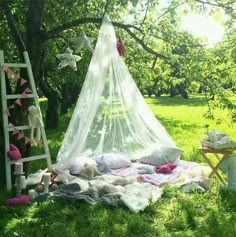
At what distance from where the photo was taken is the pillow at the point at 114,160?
6359 millimetres

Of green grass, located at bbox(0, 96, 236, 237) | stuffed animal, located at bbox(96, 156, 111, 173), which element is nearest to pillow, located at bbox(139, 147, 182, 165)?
stuffed animal, located at bbox(96, 156, 111, 173)

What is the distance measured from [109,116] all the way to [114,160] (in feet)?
3.27

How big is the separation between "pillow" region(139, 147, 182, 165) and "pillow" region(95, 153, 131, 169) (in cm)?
40

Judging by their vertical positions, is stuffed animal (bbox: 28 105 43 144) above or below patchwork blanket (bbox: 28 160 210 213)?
above

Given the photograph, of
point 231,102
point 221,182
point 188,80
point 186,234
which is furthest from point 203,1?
point 186,234

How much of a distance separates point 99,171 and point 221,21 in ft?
9.68

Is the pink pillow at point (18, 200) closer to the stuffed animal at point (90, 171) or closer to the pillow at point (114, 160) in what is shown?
the stuffed animal at point (90, 171)

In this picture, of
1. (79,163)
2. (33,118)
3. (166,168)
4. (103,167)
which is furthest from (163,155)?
(33,118)

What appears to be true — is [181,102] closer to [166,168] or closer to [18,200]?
[166,168]

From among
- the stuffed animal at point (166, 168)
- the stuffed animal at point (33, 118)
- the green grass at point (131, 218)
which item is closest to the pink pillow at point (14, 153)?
the stuffed animal at point (33, 118)

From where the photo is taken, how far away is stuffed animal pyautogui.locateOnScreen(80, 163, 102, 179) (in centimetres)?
579

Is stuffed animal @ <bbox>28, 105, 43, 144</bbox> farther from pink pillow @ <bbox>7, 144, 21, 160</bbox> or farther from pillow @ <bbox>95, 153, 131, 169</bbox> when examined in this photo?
pillow @ <bbox>95, 153, 131, 169</bbox>

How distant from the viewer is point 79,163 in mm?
6035

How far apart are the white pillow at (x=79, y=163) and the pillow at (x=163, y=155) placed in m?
0.98
